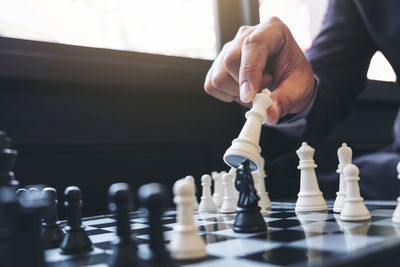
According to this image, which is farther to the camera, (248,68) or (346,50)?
(346,50)

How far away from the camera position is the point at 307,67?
1559 millimetres

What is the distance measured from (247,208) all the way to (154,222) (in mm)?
298

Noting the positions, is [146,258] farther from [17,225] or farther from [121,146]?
[121,146]

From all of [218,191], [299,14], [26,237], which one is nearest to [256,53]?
[218,191]

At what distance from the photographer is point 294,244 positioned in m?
0.73

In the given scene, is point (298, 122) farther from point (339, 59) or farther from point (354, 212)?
point (354, 212)

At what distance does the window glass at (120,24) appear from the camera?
1.86m

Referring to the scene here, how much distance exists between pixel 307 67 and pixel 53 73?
1.11 m

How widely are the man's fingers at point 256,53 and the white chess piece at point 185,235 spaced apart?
0.46 m

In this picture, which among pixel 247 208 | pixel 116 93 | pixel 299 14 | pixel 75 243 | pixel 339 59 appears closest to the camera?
pixel 75 243

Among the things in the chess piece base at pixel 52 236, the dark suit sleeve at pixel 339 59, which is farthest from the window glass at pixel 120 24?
the chess piece base at pixel 52 236

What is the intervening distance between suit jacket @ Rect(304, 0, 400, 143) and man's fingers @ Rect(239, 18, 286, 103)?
64 cm

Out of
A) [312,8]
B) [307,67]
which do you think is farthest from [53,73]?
[312,8]

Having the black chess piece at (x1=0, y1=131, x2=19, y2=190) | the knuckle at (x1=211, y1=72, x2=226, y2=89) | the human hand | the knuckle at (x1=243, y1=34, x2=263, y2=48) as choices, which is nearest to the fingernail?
the human hand
